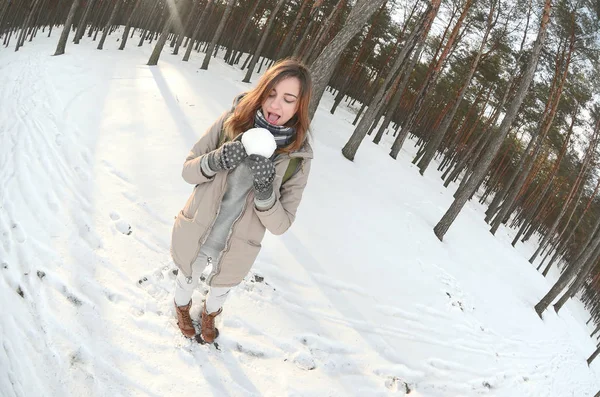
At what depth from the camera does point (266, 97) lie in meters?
1.91

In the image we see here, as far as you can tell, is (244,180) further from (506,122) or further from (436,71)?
(436,71)

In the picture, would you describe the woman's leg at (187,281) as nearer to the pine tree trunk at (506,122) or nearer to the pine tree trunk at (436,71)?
the pine tree trunk at (506,122)

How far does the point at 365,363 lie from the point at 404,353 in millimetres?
799

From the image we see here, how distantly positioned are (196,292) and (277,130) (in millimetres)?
2038

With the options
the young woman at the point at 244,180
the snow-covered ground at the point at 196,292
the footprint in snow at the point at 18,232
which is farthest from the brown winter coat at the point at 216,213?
the footprint in snow at the point at 18,232

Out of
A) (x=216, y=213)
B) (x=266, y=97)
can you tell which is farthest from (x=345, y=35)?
(x=216, y=213)

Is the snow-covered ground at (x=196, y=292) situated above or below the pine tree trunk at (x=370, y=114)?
below

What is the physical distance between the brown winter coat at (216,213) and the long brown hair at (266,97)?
0.33ft

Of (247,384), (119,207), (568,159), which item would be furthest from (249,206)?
(568,159)

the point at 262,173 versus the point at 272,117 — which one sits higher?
the point at 272,117

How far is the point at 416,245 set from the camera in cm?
723

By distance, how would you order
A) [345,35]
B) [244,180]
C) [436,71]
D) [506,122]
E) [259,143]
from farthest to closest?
[436,71] → [506,122] → [345,35] → [244,180] → [259,143]

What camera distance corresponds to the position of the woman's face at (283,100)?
1854 mm

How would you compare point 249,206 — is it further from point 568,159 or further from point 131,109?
point 568,159
